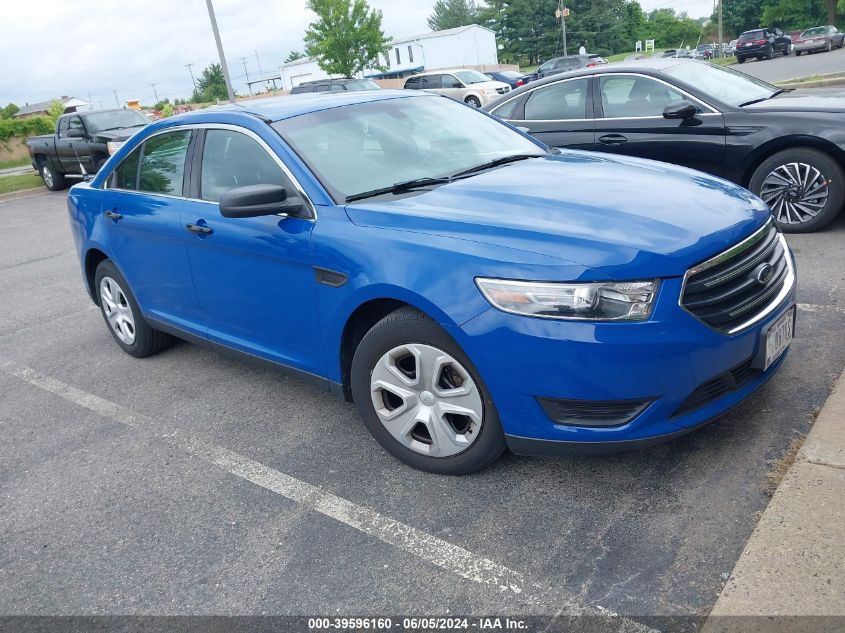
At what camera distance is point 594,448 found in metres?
2.83

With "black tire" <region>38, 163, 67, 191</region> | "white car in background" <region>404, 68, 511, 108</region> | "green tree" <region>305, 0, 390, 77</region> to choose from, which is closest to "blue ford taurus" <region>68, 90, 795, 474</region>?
"black tire" <region>38, 163, 67, 191</region>

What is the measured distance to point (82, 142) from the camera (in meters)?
16.1

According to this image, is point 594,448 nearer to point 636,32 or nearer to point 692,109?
point 692,109

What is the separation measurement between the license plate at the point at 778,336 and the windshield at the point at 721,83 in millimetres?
3912

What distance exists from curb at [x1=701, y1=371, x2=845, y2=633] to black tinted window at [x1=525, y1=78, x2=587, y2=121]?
4.97 metres

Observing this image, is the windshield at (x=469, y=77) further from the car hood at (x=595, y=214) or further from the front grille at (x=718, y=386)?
the front grille at (x=718, y=386)

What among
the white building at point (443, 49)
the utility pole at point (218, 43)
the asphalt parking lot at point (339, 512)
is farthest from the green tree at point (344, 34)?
the asphalt parking lot at point (339, 512)

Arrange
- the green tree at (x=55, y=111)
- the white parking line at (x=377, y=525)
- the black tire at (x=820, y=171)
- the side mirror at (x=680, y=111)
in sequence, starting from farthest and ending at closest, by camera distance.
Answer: the green tree at (x=55, y=111) < the side mirror at (x=680, y=111) < the black tire at (x=820, y=171) < the white parking line at (x=377, y=525)

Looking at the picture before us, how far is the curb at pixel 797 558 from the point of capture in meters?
2.21

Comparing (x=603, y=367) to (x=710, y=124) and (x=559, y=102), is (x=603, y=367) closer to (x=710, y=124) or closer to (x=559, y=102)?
(x=710, y=124)

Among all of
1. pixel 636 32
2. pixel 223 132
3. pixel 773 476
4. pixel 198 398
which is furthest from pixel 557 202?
pixel 636 32

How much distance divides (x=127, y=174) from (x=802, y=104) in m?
5.46

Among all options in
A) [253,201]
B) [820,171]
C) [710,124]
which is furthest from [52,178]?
[820,171]

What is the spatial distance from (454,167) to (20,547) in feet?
8.88
